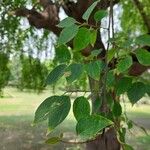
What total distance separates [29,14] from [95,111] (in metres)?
3.51

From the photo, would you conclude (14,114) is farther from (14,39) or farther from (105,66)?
(105,66)

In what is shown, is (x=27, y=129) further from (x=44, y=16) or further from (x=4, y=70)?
(x=44, y=16)

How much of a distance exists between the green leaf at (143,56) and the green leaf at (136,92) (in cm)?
4

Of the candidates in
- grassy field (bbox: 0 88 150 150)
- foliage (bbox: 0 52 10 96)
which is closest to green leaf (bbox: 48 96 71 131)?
foliage (bbox: 0 52 10 96)

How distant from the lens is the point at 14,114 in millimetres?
7801

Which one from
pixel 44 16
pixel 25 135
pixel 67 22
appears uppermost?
pixel 44 16

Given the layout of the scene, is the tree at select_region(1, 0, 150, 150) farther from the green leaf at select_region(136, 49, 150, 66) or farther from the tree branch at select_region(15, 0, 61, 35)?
the tree branch at select_region(15, 0, 61, 35)

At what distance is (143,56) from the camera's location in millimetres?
437

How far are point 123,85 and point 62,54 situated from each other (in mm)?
76

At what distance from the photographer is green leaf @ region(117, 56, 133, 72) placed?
451 millimetres

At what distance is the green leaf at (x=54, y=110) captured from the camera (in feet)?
1.33

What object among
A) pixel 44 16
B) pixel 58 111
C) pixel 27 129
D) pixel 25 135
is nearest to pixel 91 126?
pixel 58 111

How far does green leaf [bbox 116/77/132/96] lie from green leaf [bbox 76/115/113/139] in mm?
106

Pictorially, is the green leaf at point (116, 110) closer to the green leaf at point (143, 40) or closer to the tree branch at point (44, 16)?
the green leaf at point (143, 40)
